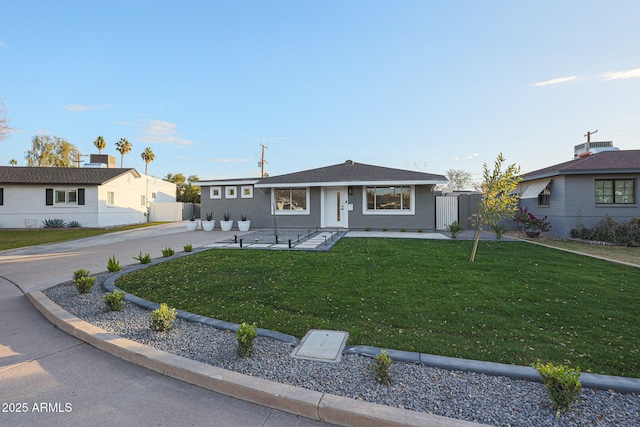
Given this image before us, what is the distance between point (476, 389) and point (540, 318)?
223 cm

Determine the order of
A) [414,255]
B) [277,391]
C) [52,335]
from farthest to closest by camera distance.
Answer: [414,255], [52,335], [277,391]

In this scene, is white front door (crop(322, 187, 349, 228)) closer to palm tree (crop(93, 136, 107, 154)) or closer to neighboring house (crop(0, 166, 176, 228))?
neighboring house (crop(0, 166, 176, 228))

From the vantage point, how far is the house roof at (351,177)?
49.3 ft

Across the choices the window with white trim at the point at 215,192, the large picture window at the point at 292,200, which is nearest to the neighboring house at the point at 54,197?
the window with white trim at the point at 215,192

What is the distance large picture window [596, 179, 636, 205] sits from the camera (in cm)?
1261

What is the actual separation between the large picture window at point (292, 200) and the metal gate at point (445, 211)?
744cm

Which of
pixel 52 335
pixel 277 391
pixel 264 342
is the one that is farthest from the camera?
pixel 52 335

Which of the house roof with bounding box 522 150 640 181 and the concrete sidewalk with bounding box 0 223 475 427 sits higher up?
the house roof with bounding box 522 150 640 181

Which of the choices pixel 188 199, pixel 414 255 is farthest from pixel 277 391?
pixel 188 199

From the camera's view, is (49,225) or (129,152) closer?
(49,225)

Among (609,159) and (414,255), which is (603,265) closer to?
(414,255)

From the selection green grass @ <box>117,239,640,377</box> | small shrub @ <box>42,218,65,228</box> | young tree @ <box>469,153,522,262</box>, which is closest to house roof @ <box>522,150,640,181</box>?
green grass @ <box>117,239,640,377</box>

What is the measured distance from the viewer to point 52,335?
3684mm

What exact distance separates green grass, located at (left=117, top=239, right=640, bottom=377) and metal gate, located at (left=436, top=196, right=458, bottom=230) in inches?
331
